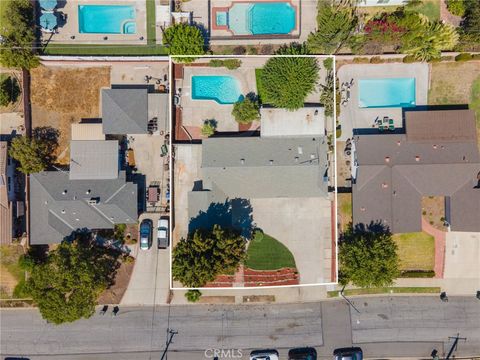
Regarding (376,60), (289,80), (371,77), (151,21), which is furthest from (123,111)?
(376,60)

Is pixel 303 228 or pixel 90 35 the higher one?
pixel 90 35

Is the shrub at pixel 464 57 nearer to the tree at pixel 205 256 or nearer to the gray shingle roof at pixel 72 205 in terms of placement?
the tree at pixel 205 256

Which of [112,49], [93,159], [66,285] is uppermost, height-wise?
[112,49]

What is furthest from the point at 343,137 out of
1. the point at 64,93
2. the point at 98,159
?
the point at 64,93

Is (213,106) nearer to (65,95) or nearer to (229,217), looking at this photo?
(229,217)

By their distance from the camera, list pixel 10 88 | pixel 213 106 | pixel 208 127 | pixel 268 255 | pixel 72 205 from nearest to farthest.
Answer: pixel 72 205, pixel 208 127, pixel 10 88, pixel 268 255, pixel 213 106

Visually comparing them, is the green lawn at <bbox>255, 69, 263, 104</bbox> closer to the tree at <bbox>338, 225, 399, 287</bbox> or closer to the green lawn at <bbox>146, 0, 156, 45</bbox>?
the green lawn at <bbox>146, 0, 156, 45</bbox>

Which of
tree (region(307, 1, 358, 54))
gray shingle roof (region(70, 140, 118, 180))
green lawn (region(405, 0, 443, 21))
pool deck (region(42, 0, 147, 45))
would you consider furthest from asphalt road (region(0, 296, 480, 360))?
green lawn (region(405, 0, 443, 21))

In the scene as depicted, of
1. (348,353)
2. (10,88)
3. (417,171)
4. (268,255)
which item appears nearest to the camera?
(417,171)
